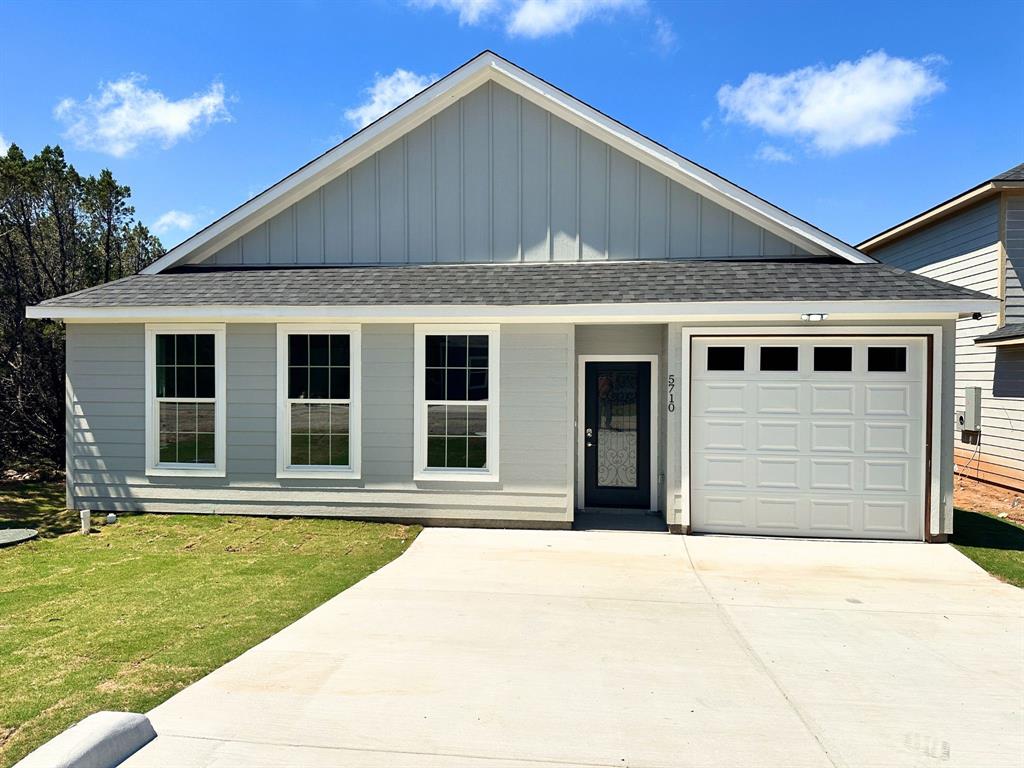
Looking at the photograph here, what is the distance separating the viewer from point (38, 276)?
12.0m

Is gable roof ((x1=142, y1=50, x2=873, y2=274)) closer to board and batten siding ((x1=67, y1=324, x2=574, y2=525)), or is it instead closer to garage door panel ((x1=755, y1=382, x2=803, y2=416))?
board and batten siding ((x1=67, y1=324, x2=574, y2=525))

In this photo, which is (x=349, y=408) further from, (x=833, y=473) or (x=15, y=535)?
(x=833, y=473)

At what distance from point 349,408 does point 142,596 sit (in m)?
3.48

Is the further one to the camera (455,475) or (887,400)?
(455,475)

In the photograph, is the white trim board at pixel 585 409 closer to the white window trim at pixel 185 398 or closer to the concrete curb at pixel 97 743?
the white window trim at pixel 185 398

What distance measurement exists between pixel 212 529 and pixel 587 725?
6.16 meters

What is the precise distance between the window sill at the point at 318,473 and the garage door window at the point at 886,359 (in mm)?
6880

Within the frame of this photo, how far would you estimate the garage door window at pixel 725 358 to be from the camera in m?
7.84

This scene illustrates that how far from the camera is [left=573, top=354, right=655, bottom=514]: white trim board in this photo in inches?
343

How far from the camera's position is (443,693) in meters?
A: 3.76

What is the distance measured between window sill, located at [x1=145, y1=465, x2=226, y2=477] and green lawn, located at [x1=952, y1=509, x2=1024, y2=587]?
31.5 feet

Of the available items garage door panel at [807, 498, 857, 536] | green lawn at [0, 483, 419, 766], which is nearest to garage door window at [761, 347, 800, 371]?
garage door panel at [807, 498, 857, 536]

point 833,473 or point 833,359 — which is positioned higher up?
point 833,359

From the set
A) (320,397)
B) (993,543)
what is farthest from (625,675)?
(993,543)
